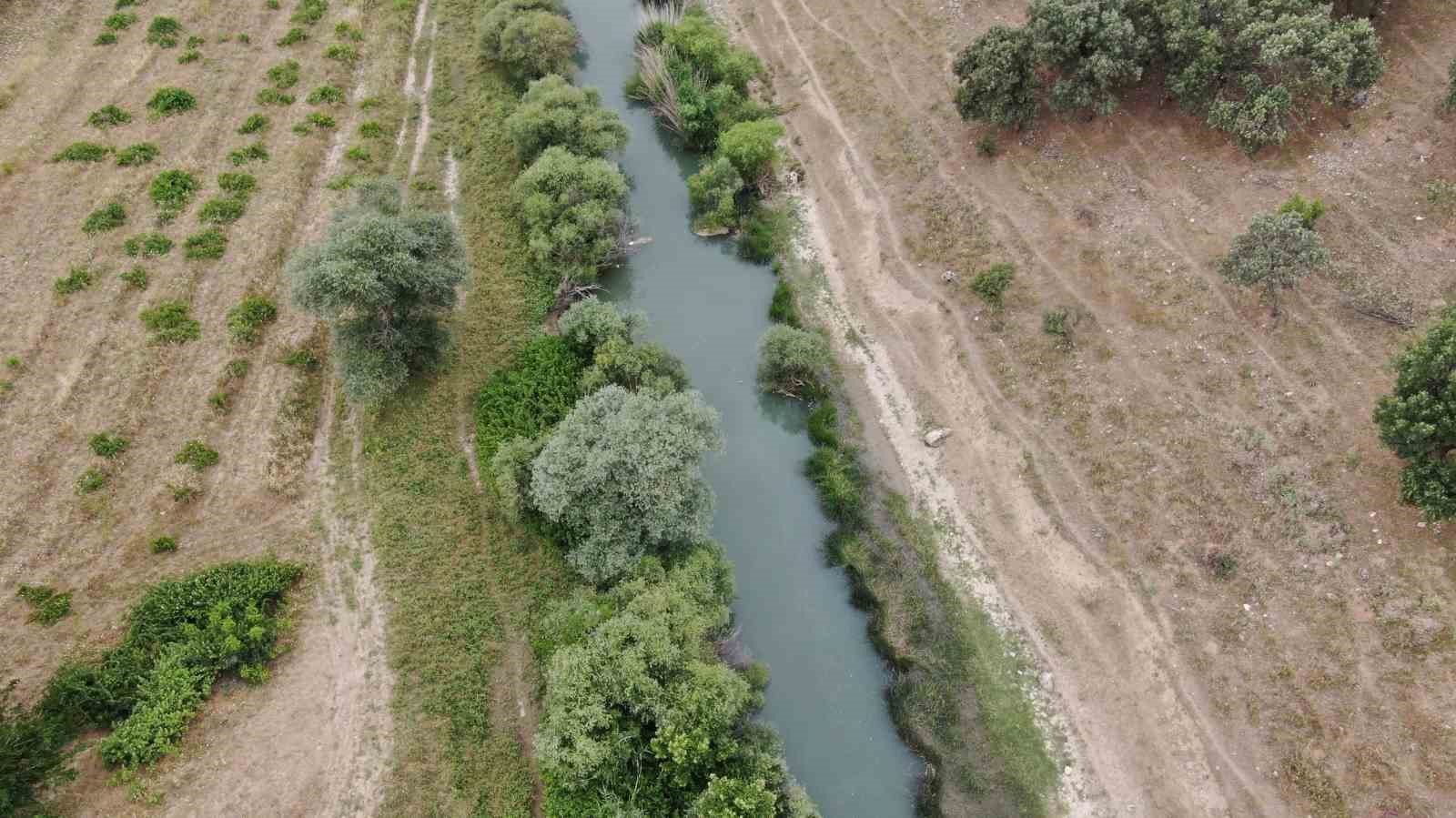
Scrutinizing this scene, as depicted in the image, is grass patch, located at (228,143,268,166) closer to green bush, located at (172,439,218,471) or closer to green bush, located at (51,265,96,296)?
green bush, located at (51,265,96,296)

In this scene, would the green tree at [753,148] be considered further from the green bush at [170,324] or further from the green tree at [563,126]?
the green bush at [170,324]

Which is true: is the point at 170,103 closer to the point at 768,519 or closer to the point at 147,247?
the point at 147,247

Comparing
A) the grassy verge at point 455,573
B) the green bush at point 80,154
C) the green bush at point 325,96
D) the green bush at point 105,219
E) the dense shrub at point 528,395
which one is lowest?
the grassy verge at point 455,573

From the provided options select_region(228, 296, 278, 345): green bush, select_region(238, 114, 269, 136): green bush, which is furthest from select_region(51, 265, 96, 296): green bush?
select_region(238, 114, 269, 136): green bush

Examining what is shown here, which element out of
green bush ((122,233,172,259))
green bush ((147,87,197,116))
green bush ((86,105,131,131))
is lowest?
green bush ((122,233,172,259))

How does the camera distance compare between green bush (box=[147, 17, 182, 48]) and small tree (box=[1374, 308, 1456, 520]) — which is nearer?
small tree (box=[1374, 308, 1456, 520])

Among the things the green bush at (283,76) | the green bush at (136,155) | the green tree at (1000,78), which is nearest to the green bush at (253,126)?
the green bush at (283,76)
